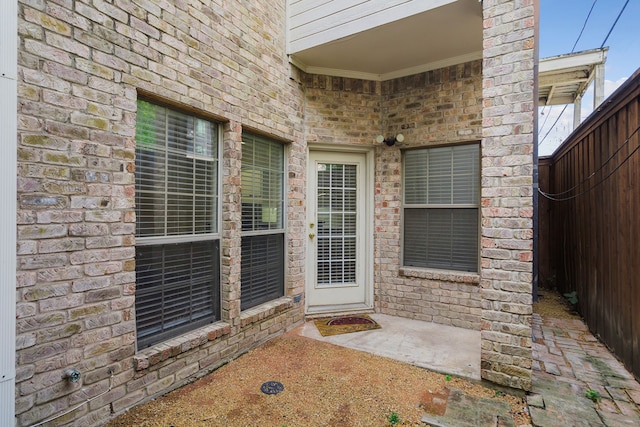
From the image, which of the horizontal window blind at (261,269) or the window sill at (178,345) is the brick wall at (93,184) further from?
the horizontal window blind at (261,269)

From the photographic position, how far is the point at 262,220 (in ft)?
11.0

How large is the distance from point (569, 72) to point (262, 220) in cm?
585

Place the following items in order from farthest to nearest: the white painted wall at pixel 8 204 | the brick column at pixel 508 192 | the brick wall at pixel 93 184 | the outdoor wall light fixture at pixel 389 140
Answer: the outdoor wall light fixture at pixel 389 140, the brick column at pixel 508 192, the brick wall at pixel 93 184, the white painted wall at pixel 8 204

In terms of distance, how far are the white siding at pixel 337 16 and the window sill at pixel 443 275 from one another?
2670 mm

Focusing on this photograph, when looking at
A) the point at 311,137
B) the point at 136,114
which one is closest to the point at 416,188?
the point at 311,137

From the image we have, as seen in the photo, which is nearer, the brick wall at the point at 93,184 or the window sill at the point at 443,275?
the brick wall at the point at 93,184

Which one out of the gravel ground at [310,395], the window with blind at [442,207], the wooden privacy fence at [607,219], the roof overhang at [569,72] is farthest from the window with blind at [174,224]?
the roof overhang at [569,72]

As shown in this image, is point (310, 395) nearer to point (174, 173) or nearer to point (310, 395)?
point (310, 395)

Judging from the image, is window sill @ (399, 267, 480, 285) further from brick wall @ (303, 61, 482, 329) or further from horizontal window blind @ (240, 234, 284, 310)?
horizontal window blind @ (240, 234, 284, 310)

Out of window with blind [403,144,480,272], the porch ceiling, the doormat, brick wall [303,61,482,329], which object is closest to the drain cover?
the doormat

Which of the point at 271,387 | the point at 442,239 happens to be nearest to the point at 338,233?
the point at 442,239

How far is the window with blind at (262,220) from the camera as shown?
10.3 feet

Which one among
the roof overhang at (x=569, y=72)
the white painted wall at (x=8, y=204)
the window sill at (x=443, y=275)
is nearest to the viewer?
the white painted wall at (x=8, y=204)

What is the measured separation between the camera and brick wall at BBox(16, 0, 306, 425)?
1658 mm
